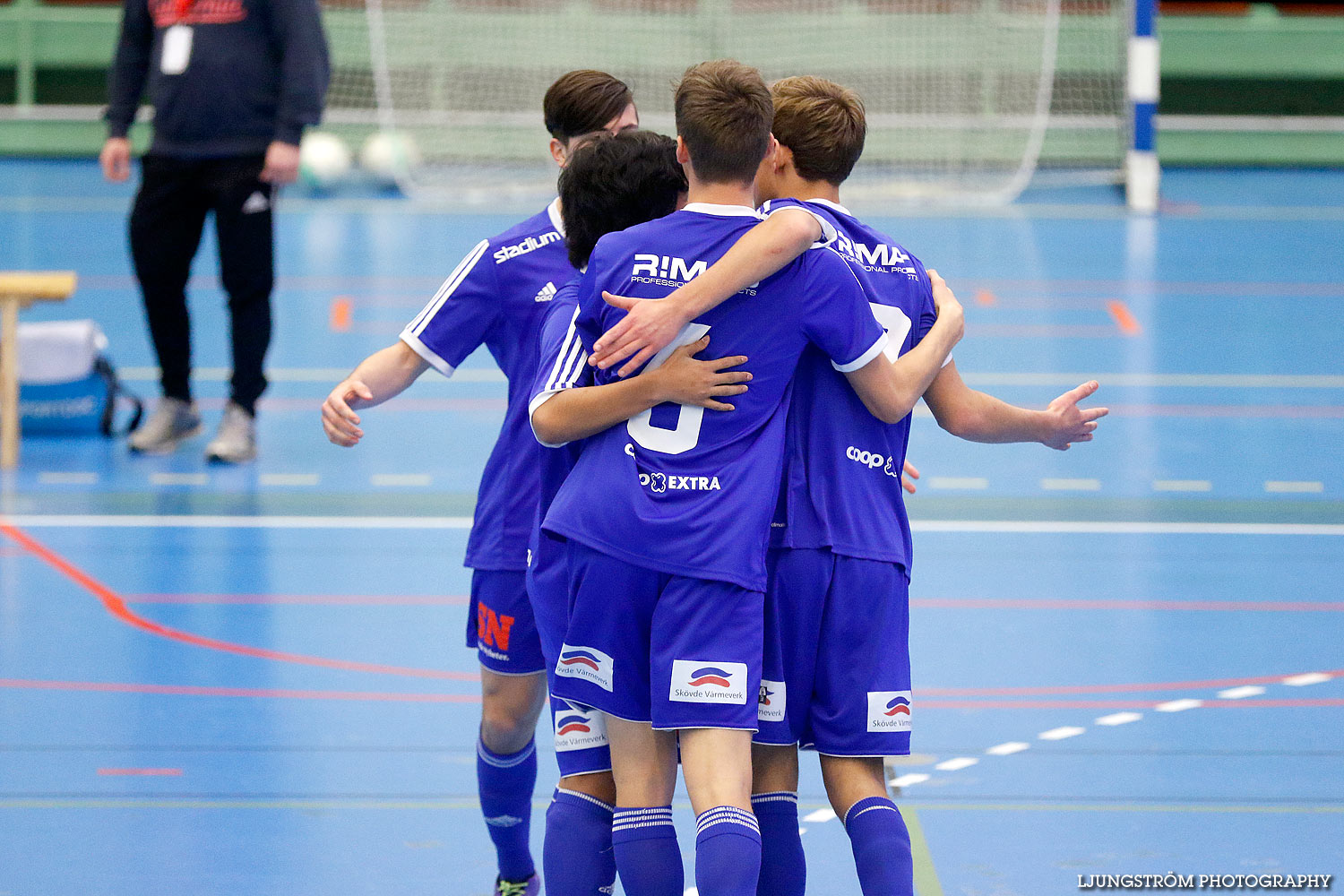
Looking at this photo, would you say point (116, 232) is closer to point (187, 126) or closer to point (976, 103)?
point (187, 126)

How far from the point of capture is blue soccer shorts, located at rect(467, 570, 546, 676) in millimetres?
2840

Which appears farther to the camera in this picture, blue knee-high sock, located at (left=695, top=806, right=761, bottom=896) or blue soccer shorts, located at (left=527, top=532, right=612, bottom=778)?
blue soccer shorts, located at (left=527, top=532, right=612, bottom=778)

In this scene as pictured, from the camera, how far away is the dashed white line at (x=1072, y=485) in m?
5.99

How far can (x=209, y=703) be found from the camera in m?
4.01

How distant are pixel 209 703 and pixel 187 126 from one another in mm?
2981

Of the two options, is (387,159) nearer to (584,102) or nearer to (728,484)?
(584,102)

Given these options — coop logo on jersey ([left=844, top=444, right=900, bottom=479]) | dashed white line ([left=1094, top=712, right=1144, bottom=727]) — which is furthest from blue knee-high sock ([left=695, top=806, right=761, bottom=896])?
dashed white line ([left=1094, top=712, right=1144, bottom=727])

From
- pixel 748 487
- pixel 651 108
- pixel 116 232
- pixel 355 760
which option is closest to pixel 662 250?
pixel 748 487

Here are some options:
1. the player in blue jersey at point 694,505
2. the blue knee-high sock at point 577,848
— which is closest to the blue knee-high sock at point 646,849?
the player in blue jersey at point 694,505

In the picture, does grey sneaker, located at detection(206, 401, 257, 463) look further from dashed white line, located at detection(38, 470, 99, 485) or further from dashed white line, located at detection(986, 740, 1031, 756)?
dashed white line, located at detection(986, 740, 1031, 756)

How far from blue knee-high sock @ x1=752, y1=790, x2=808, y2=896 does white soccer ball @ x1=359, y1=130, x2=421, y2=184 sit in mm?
11160

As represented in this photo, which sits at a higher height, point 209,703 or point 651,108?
point 651,108

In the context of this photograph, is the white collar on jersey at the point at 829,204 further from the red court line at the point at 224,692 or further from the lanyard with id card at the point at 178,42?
the lanyard with id card at the point at 178,42

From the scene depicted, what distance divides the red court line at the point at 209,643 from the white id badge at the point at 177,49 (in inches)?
84.9
